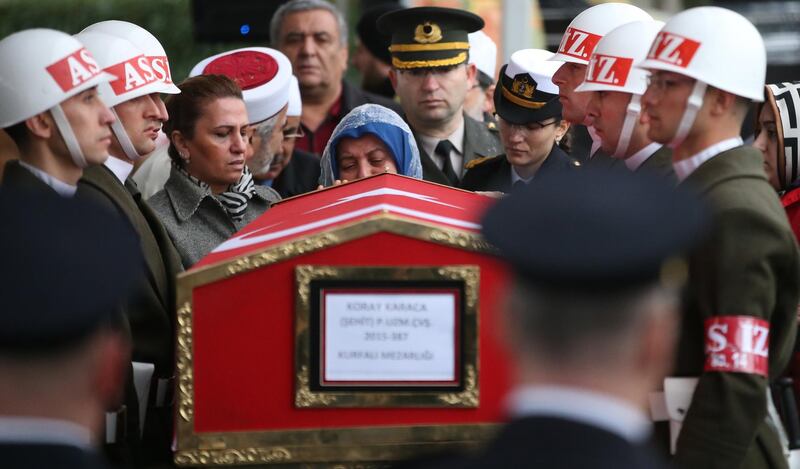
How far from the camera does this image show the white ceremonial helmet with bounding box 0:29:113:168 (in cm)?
389

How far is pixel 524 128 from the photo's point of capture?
544cm

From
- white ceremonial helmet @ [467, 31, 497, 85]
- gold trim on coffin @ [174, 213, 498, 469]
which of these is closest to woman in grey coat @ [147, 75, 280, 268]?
gold trim on coffin @ [174, 213, 498, 469]

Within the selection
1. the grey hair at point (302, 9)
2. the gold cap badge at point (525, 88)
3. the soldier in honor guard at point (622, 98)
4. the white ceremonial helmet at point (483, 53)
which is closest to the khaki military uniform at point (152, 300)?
the soldier in honor guard at point (622, 98)

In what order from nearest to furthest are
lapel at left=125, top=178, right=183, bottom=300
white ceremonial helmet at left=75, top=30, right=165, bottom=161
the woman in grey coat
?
lapel at left=125, top=178, right=183, bottom=300 < white ceremonial helmet at left=75, top=30, right=165, bottom=161 < the woman in grey coat

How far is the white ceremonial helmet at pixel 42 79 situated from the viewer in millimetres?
3887

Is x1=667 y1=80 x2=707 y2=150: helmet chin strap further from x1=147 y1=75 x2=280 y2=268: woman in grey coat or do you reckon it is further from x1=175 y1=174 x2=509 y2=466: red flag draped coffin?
x1=147 y1=75 x2=280 y2=268: woman in grey coat

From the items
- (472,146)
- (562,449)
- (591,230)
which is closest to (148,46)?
(472,146)

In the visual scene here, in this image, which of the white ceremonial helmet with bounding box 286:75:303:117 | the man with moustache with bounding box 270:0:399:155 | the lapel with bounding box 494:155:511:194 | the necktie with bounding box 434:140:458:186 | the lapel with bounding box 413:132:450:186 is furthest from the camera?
the man with moustache with bounding box 270:0:399:155

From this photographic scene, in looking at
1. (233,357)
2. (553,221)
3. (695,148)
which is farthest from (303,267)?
(553,221)

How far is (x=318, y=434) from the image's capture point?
10.7 feet

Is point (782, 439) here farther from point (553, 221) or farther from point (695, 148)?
point (553, 221)

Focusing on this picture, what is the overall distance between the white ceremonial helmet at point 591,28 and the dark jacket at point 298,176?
146cm

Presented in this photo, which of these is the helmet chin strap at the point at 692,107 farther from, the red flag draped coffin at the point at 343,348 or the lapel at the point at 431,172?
the lapel at the point at 431,172

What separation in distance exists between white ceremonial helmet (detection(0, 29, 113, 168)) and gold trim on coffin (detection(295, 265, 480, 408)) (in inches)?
40.6
